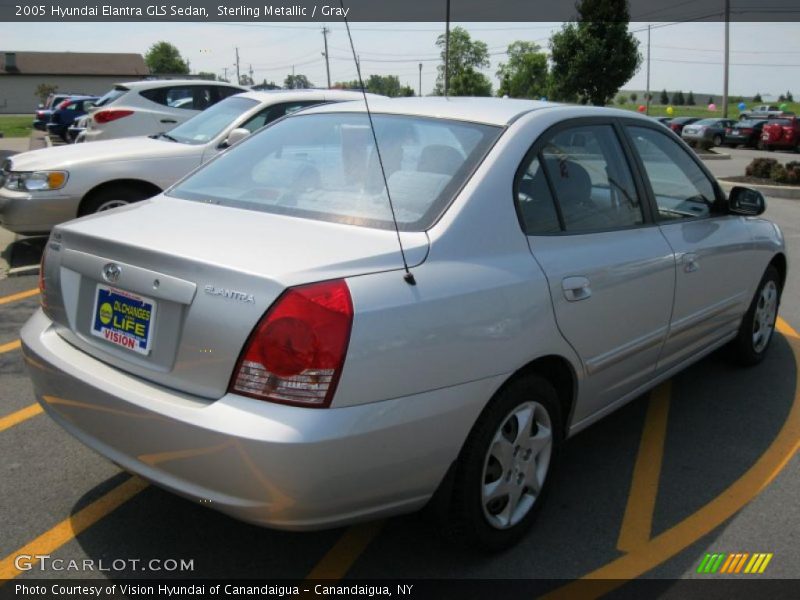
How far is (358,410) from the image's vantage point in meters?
2.21

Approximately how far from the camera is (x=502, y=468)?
277 cm

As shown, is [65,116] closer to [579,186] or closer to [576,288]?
[579,186]

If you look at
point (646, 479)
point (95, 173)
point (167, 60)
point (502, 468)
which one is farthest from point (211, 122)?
point (167, 60)

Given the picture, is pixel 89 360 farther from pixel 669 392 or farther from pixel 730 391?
pixel 730 391

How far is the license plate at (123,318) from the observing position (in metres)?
2.43

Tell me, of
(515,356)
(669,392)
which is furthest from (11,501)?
(669,392)

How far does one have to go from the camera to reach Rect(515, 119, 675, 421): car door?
2.95 m

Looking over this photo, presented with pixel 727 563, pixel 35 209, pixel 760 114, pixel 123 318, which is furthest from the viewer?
pixel 760 114

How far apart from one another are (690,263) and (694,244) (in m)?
0.13

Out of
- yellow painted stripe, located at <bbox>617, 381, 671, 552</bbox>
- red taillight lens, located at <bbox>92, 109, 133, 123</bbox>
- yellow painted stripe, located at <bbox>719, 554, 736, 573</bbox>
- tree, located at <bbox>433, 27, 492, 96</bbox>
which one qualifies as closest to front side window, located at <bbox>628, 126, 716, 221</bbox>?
yellow painted stripe, located at <bbox>617, 381, 671, 552</bbox>

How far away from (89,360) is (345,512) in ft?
3.53

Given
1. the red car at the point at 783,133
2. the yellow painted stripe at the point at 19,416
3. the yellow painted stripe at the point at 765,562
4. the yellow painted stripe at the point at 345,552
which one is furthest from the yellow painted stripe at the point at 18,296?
the red car at the point at 783,133

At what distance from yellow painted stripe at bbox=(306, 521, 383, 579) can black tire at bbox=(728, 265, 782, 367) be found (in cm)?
293

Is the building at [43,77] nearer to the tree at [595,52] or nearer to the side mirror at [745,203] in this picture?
the tree at [595,52]
